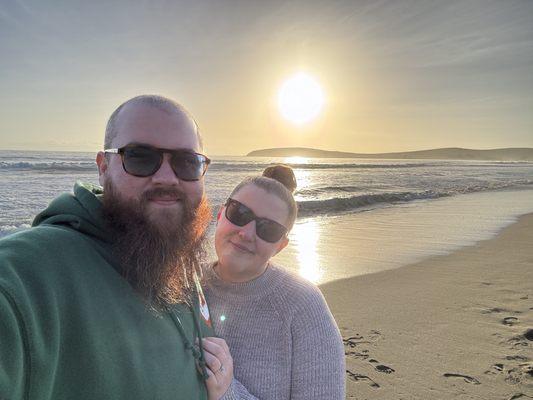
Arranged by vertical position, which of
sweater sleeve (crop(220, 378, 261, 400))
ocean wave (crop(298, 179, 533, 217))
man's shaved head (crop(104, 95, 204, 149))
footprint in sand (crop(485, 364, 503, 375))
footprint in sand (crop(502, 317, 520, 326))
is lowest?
footprint in sand (crop(485, 364, 503, 375))

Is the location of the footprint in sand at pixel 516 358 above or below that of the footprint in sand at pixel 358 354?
above

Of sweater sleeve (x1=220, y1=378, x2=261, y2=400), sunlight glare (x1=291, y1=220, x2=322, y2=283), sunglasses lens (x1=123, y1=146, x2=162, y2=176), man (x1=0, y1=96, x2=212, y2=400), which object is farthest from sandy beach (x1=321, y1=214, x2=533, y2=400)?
sunglasses lens (x1=123, y1=146, x2=162, y2=176)

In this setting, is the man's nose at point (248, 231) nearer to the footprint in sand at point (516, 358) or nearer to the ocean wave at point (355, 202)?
the footprint in sand at point (516, 358)

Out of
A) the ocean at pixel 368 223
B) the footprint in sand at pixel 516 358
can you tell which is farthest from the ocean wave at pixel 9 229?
the footprint in sand at pixel 516 358

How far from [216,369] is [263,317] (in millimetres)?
527

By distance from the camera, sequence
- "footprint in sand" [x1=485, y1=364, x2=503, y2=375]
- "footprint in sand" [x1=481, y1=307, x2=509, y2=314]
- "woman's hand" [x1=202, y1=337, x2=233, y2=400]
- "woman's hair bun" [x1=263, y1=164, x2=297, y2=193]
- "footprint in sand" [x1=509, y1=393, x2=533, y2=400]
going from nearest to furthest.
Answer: "woman's hand" [x1=202, y1=337, x2=233, y2=400]
"woman's hair bun" [x1=263, y1=164, x2=297, y2=193]
"footprint in sand" [x1=509, y1=393, x2=533, y2=400]
"footprint in sand" [x1=485, y1=364, x2=503, y2=375]
"footprint in sand" [x1=481, y1=307, x2=509, y2=314]

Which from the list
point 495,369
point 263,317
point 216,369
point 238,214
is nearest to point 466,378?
point 495,369

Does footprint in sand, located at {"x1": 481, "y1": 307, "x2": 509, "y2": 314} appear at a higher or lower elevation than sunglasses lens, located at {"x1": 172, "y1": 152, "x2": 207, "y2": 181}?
lower

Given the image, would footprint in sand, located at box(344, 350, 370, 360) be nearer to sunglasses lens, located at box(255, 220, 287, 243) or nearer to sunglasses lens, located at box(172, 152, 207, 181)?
sunglasses lens, located at box(255, 220, 287, 243)

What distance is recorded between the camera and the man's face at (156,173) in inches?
67.3

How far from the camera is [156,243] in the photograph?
1634 millimetres

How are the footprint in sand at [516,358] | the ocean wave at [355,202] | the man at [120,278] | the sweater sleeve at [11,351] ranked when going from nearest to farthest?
the sweater sleeve at [11,351], the man at [120,278], the footprint in sand at [516,358], the ocean wave at [355,202]

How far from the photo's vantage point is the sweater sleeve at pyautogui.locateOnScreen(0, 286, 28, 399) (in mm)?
838

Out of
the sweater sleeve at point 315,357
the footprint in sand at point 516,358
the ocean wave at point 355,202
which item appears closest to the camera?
the sweater sleeve at point 315,357
